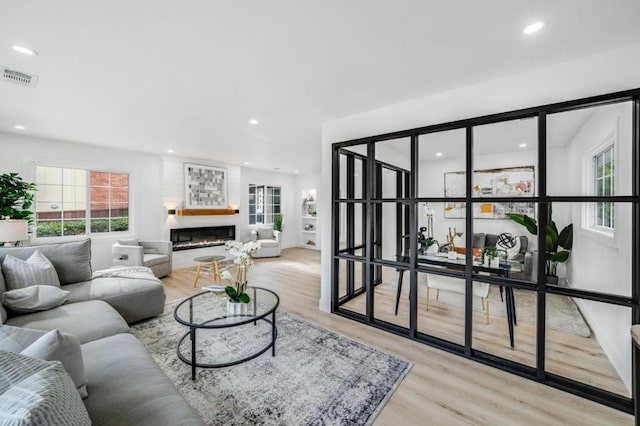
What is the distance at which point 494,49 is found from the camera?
1.92 metres

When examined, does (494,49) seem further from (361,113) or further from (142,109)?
(142,109)

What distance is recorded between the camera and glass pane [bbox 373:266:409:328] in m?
3.19

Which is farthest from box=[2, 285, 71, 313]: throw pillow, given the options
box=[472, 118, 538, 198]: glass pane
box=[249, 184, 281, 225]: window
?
box=[249, 184, 281, 225]: window

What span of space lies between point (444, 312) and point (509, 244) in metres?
1.85

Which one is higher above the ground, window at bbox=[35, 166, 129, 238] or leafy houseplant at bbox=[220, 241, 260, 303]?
window at bbox=[35, 166, 129, 238]

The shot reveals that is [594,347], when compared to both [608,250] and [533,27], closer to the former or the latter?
[608,250]

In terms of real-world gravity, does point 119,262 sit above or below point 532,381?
above

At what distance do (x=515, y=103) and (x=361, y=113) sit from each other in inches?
60.6

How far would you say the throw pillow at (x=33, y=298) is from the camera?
219 centimetres

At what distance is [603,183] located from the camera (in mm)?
2912

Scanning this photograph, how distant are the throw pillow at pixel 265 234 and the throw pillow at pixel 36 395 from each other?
6.49 meters

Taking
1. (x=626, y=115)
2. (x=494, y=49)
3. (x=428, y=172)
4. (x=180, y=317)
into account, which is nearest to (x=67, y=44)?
(x=180, y=317)

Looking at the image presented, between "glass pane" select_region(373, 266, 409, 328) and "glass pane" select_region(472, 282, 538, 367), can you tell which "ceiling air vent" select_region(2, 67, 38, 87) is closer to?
"glass pane" select_region(373, 266, 409, 328)

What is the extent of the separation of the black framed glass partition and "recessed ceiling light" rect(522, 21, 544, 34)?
63 cm
